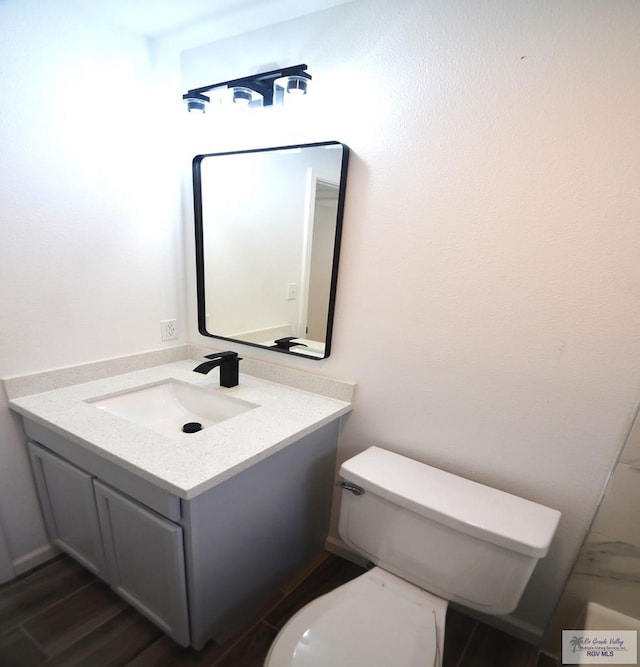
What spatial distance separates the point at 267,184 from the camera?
146 cm

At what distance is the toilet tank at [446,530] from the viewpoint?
94 cm

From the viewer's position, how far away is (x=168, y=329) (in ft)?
5.62

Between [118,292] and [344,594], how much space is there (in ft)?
4.69

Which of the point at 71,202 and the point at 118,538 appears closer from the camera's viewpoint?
the point at 118,538

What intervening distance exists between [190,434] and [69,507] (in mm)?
591

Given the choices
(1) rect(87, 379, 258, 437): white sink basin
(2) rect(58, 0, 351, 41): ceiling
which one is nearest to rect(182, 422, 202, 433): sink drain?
(1) rect(87, 379, 258, 437): white sink basin

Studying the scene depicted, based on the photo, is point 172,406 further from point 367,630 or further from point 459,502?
point 459,502

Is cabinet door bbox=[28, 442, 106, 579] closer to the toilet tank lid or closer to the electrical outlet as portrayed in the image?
the electrical outlet

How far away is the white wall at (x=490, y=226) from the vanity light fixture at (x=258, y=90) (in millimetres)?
78

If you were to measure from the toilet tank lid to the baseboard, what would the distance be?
135 centimetres

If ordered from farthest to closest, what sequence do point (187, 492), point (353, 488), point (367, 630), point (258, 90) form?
point (258, 90)
point (353, 488)
point (367, 630)
point (187, 492)

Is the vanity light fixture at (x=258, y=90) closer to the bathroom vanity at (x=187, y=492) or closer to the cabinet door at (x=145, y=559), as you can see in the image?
the bathroom vanity at (x=187, y=492)

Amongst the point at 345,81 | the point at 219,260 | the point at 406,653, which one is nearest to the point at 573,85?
the point at 345,81

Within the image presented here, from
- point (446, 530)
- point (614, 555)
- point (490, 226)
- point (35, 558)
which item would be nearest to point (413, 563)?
point (446, 530)
